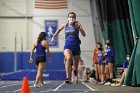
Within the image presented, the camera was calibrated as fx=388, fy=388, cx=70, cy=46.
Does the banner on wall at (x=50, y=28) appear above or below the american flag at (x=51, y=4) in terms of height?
below

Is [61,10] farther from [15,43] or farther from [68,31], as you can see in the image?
[68,31]

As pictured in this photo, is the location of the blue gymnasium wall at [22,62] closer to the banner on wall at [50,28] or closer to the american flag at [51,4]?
the banner on wall at [50,28]

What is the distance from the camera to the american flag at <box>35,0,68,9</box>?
2486 cm

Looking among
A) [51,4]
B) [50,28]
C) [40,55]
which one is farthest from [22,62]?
[40,55]

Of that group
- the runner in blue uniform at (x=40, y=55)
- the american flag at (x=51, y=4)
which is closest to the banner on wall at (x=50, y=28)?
the american flag at (x=51, y=4)

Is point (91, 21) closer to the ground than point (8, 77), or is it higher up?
higher up

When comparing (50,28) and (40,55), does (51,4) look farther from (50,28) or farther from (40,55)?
(40,55)

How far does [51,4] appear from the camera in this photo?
24875 millimetres

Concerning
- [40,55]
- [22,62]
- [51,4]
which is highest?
[51,4]

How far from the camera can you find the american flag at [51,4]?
24.9 m

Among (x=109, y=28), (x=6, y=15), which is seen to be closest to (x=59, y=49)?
(x=6, y=15)

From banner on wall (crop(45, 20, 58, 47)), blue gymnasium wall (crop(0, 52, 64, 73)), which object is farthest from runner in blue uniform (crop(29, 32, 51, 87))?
banner on wall (crop(45, 20, 58, 47))

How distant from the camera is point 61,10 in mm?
25062

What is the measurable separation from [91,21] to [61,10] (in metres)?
2.06
